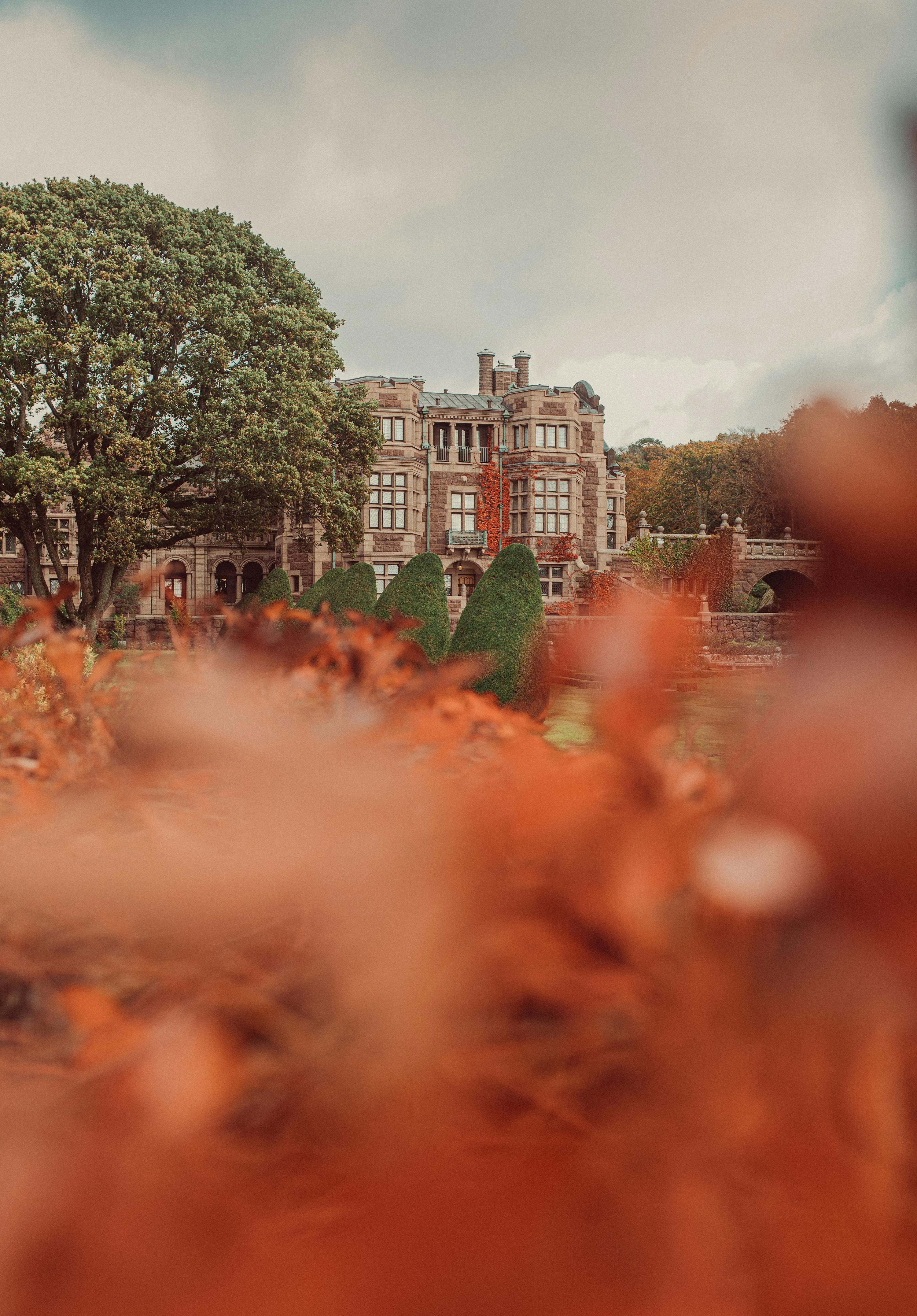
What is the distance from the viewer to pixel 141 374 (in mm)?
19328

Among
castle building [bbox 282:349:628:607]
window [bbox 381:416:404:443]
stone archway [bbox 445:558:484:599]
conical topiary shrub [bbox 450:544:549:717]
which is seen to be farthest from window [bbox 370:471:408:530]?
conical topiary shrub [bbox 450:544:549:717]

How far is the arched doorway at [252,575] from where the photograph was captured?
1754 inches

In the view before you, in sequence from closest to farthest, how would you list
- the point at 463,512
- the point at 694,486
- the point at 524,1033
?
the point at 524,1033 < the point at 463,512 < the point at 694,486

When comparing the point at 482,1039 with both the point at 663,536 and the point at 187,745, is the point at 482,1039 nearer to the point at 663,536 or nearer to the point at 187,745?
the point at 187,745

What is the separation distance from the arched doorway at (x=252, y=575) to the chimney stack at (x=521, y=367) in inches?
676

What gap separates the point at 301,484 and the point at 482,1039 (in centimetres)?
2125

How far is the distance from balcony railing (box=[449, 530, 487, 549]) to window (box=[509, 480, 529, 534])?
148cm

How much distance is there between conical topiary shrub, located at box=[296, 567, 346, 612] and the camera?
681 inches

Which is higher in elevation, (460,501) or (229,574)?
(460,501)

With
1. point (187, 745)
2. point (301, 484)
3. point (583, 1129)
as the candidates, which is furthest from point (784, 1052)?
point (301, 484)

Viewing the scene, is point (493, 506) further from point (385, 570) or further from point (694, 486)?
point (694, 486)

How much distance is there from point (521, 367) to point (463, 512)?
9805 mm

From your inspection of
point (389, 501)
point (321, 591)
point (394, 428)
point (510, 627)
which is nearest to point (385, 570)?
point (389, 501)

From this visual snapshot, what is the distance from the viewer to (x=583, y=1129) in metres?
0.61
